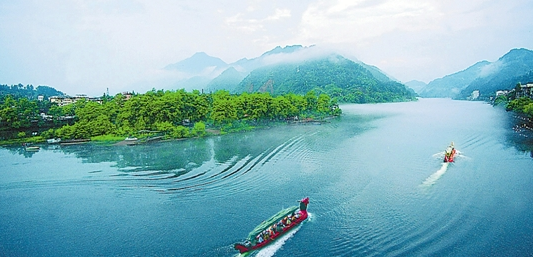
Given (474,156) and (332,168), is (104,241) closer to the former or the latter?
(332,168)

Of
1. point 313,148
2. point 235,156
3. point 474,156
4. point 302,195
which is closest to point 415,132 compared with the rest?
point 474,156

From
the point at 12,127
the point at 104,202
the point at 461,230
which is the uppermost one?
the point at 12,127

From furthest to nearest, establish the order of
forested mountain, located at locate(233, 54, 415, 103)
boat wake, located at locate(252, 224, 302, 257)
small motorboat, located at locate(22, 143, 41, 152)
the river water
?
forested mountain, located at locate(233, 54, 415, 103) → small motorboat, located at locate(22, 143, 41, 152) → the river water → boat wake, located at locate(252, 224, 302, 257)

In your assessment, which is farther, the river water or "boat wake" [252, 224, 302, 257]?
the river water

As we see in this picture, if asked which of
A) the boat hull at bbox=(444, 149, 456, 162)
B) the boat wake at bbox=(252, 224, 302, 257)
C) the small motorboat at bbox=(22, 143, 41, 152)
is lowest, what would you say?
the boat wake at bbox=(252, 224, 302, 257)

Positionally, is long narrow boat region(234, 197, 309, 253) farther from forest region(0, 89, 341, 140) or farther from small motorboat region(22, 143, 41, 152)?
small motorboat region(22, 143, 41, 152)

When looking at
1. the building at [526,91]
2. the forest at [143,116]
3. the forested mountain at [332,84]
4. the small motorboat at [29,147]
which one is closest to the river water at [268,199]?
the small motorboat at [29,147]

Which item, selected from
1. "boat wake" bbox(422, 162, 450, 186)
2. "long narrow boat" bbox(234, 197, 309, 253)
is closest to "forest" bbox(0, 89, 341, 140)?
"long narrow boat" bbox(234, 197, 309, 253)
